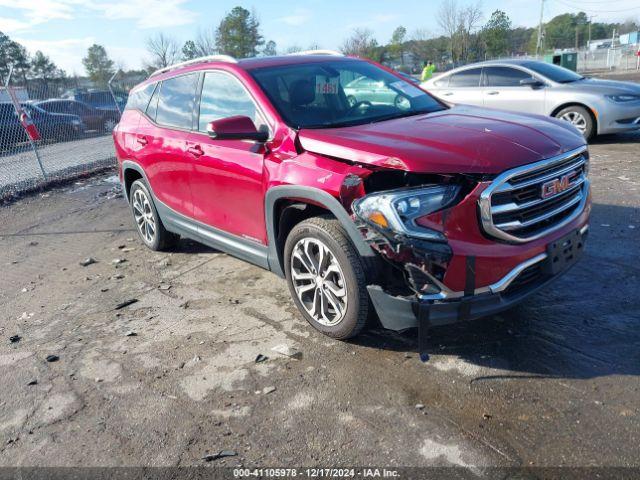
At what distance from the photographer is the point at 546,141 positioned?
317cm

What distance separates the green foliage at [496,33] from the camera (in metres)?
36.0

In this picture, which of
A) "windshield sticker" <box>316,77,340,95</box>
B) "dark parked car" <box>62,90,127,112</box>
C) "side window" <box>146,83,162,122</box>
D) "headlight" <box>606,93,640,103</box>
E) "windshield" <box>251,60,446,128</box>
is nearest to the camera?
"windshield" <box>251,60,446,128</box>

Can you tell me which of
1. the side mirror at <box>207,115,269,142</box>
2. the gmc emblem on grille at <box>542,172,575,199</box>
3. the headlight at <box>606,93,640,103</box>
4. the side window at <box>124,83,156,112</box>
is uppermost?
the side window at <box>124,83,156,112</box>

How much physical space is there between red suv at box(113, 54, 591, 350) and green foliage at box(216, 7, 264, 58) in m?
52.8

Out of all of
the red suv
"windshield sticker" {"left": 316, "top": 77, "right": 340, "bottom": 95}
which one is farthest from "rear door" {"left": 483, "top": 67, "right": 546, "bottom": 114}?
"windshield sticker" {"left": 316, "top": 77, "right": 340, "bottom": 95}

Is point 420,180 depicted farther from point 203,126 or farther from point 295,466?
point 203,126

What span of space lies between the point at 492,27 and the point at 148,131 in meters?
36.8

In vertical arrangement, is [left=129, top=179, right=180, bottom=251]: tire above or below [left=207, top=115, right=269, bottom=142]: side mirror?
below

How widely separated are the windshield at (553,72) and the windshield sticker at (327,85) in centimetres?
693

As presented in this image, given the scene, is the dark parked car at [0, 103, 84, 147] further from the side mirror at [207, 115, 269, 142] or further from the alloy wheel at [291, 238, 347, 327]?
the alloy wheel at [291, 238, 347, 327]

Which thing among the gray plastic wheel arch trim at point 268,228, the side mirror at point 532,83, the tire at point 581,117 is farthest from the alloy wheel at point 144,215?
the side mirror at point 532,83

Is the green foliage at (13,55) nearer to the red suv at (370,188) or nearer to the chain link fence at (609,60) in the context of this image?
the chain link fence at (609,60)

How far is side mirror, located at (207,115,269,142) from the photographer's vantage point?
3.55 meters

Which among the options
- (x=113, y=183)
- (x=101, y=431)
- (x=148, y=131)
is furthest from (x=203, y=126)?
(x=113, y=183)
